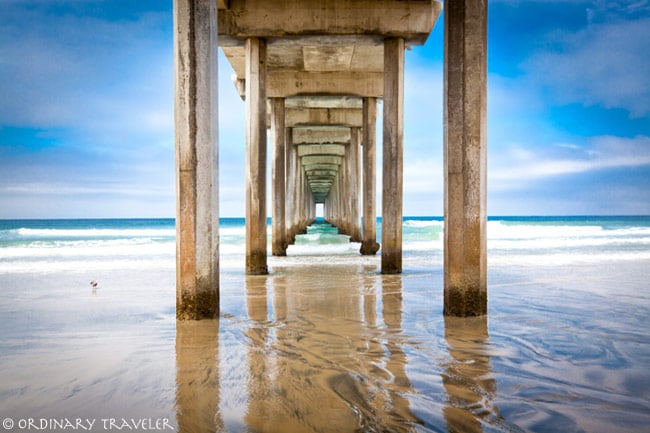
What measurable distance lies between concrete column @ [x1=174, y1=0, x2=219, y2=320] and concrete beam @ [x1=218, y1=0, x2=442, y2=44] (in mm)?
5491

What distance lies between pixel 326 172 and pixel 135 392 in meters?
39.0

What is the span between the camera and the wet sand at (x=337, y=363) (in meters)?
2.61

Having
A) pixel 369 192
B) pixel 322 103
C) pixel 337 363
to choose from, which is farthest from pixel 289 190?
pixel 337 363

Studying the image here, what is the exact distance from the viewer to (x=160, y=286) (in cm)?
793

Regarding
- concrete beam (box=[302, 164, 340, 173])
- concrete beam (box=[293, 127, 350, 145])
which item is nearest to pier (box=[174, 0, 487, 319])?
concrete beam (box=[293, 127, 350, 145])

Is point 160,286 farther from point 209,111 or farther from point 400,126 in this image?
point 400,126

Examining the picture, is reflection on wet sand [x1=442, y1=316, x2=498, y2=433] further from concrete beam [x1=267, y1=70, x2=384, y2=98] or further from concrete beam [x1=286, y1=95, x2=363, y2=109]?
concrete beam [x1=286, y1=95, x2=363, y2=109]

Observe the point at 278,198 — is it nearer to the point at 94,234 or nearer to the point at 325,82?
the point at 325,82

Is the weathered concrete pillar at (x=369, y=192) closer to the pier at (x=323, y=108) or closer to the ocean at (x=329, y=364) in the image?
the pier at (x=323, y=108)

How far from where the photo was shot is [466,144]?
489 centimetres

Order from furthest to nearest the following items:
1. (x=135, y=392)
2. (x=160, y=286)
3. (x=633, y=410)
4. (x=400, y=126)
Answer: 1. (x=400, y=126)
2. (x=160, y=286)
3. (x=135, y=392)
4. (x=633, y=410)

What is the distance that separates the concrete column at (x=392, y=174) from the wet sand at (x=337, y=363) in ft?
9.55

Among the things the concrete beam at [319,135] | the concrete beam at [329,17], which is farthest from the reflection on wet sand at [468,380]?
the concrete beam at [319,135]

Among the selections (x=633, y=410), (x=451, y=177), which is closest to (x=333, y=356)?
(x=633, y=410)
